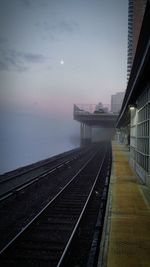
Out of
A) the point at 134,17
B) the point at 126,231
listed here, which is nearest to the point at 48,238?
the point at 126,231

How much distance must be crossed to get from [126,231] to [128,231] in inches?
2.1

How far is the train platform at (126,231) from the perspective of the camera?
6.31 metres

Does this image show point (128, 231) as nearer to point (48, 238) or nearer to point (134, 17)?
point (48, 238)

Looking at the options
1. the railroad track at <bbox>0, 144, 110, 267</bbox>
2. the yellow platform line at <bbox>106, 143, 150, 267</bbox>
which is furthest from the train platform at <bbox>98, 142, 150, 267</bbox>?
the railroad track at <bbox>0, 144, 110, 267</bbox>

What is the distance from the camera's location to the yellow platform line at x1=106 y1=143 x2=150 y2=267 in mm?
6320

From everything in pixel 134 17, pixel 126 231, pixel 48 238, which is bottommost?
pixel 48 238

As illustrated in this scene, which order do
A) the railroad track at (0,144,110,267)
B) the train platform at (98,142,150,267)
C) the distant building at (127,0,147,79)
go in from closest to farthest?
the train platform at (98,142,150,267) < the railroad track at (0,144,110,267) < the distant building at (127,0,147,79)

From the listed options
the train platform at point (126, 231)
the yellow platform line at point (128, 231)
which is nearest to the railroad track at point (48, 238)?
the train platform at point (126, 231)

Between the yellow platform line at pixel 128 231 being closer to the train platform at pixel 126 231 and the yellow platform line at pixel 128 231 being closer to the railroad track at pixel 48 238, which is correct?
the train platform at pixel 126 231

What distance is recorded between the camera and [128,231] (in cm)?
820

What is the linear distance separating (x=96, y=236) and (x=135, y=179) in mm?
10667

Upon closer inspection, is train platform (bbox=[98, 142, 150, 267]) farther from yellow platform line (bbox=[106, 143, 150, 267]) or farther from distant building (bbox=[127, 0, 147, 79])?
distant building (bbox=[127, 0, 147, 79])

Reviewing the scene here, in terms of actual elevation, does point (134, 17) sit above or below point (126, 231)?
above

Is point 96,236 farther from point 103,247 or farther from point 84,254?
point 103,247
